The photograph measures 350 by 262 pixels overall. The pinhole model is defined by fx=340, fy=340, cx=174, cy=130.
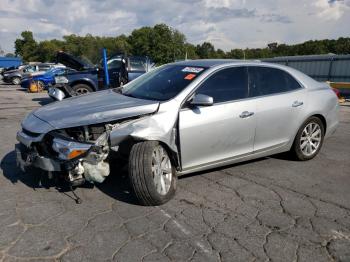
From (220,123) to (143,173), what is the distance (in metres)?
1.19

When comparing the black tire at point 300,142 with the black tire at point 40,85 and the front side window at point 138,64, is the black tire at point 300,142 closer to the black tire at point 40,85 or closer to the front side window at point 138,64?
the front side window at point 138,64

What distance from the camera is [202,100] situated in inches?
151

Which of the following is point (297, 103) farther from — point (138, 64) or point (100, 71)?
point (100, 71)

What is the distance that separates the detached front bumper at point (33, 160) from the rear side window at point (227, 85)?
1828mm

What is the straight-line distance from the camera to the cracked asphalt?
2846 mm

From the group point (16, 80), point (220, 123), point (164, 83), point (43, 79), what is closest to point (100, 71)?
point (164, 83)

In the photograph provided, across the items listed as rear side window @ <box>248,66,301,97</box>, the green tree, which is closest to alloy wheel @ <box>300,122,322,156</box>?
rear side window @ <box>248,66,301,97</box>

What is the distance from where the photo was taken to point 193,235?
3107 mm

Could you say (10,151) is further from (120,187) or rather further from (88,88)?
(88,88)

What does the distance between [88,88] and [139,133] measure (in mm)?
8383

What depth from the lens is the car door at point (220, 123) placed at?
12.9 feet

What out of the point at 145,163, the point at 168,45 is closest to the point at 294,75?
the point at 145,163

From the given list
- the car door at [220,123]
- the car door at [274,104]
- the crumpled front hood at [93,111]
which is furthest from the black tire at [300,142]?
the crumpled front hood at [93,111]

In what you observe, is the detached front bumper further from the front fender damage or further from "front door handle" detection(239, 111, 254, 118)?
"front door handle" detection(239, 111, 254, 118)
